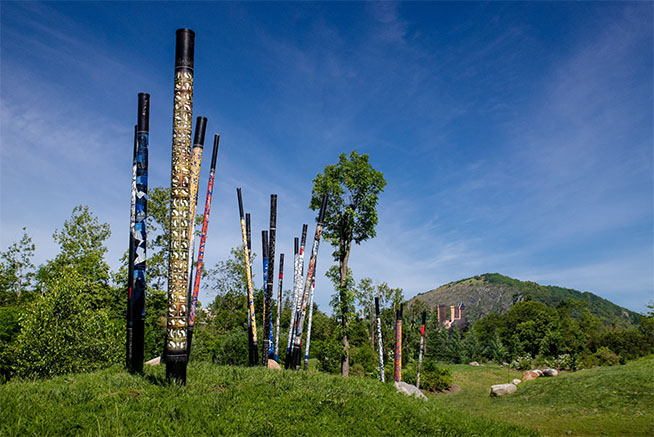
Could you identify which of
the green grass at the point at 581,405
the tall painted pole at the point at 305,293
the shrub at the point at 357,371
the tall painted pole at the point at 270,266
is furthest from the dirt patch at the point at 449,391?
the tall painted pole at the point at 270,266

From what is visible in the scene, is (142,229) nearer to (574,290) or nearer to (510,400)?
(510,400)

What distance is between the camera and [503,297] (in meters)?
170

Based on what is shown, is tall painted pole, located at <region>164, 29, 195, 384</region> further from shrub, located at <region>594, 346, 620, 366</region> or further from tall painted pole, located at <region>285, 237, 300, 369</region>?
shrub, located at <region>594, 346, 620, 366</region>

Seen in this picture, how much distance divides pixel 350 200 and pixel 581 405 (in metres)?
11.4

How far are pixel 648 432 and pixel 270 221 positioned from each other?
1109 cm

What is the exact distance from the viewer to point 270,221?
12.7m

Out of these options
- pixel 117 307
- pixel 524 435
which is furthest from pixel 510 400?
pixel 117 307

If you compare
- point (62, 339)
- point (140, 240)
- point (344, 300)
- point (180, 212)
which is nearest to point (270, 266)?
point (140, 240)

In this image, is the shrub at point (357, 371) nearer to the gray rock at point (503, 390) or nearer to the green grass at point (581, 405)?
the green grass at point (581, 405)

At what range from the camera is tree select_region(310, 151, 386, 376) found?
19.0 meters

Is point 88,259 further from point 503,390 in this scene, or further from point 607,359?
point 607,359

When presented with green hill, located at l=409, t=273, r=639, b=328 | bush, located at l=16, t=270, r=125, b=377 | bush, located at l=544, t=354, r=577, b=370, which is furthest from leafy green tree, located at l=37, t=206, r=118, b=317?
green hill, located at l=409, t=273, r=639, b=328

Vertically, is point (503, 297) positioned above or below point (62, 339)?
above

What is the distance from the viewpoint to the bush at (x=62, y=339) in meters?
12.3
